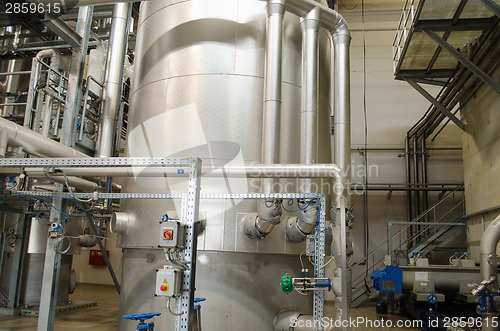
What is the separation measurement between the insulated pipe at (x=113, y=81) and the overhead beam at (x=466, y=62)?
5786 mm

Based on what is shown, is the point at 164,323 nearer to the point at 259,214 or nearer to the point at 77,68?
the point at 259,214

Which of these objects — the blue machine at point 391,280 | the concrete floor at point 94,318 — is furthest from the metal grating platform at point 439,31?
the concrete floor at point 94,318

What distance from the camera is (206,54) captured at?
6297 millimetres

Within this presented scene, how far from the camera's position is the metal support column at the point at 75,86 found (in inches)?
272

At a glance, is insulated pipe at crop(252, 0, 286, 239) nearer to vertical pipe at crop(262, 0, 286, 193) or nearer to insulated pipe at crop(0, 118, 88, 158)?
vertical pipe at crop(262, 0, 286, 193)

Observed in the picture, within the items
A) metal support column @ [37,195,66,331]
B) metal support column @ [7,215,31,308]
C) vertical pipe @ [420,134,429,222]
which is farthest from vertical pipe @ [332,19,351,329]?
metal support column @ [7,215,31,308]

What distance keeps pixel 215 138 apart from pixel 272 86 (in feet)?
3.78

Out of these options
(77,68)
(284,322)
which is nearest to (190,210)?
(284,322)

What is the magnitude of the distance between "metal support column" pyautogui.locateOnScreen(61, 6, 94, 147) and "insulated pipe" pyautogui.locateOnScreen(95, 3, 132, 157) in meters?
0.43

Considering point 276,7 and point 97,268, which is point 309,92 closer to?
point 276,7

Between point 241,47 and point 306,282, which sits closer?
point 306,282

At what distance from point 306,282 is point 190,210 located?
206 cm

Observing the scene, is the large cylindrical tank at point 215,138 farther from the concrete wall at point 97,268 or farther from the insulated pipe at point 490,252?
the concrete wall at point 97,268

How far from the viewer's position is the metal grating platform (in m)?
7.14
